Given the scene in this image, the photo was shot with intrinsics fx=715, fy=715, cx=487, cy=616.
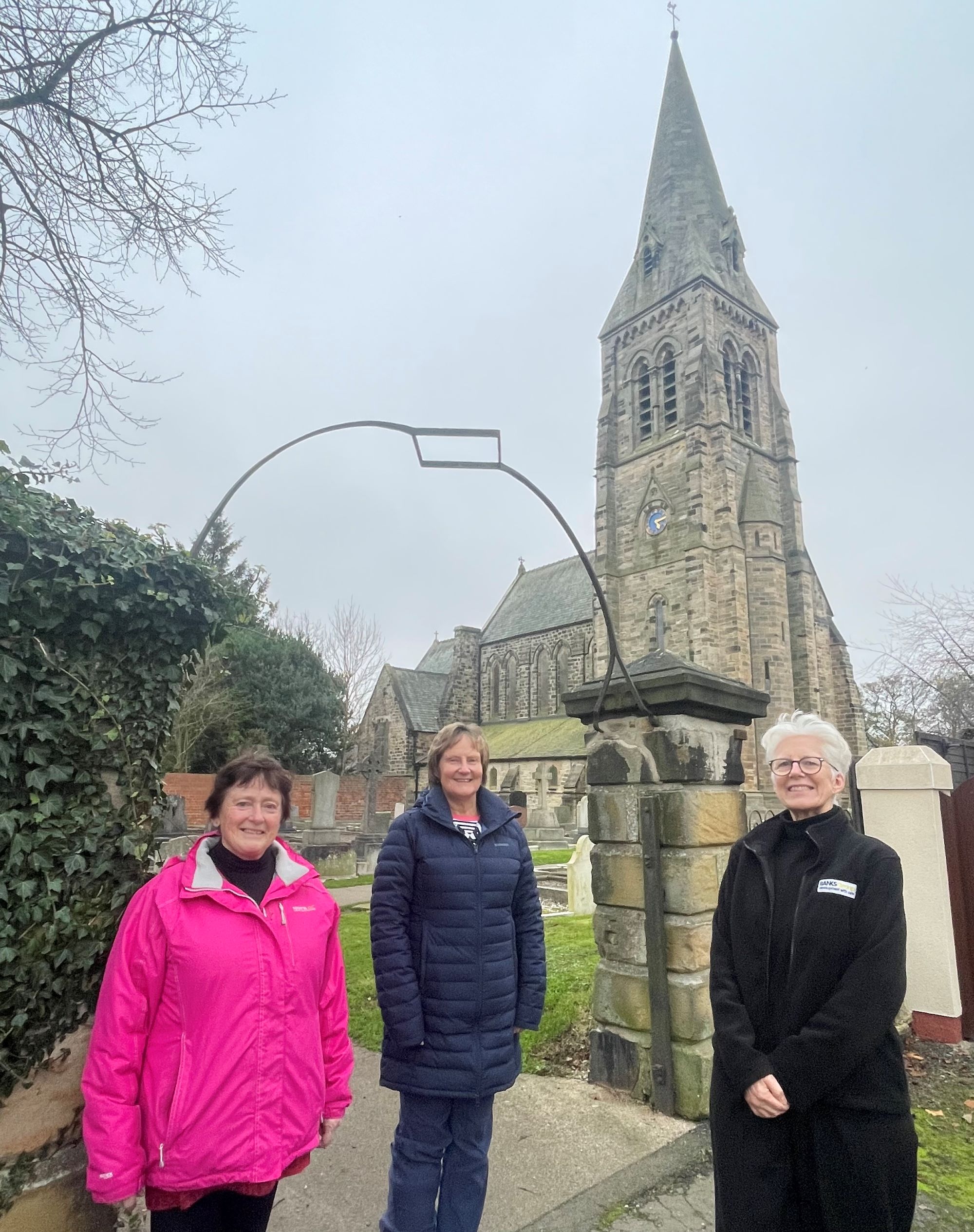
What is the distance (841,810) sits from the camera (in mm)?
2299

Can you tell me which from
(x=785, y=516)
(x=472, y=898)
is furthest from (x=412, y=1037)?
(x=785, y=516)

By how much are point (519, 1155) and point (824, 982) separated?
85.4 inches

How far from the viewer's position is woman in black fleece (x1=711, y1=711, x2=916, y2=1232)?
1914mm

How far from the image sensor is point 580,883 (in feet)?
33.9

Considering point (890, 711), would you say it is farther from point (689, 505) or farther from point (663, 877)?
point (663, 877)

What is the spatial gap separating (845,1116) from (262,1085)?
161 cm

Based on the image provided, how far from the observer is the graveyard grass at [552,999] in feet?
16.2

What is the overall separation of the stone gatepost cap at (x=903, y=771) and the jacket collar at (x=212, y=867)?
4.28 metres

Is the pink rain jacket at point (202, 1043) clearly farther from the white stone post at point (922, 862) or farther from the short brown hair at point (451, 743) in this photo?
the white stone post at point (922, 862)

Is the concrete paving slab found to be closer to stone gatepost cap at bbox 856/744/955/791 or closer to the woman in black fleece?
the woman in black fleece

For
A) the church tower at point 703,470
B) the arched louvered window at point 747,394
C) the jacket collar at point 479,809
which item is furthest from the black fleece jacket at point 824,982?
the arched louvered window at point 747,394

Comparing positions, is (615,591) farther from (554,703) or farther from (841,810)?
(841,810)

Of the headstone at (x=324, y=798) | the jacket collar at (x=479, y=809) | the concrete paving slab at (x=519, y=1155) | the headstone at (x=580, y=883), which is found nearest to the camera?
the jacket collar at (x=479, y=809)

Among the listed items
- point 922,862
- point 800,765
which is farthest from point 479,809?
point 922,862
